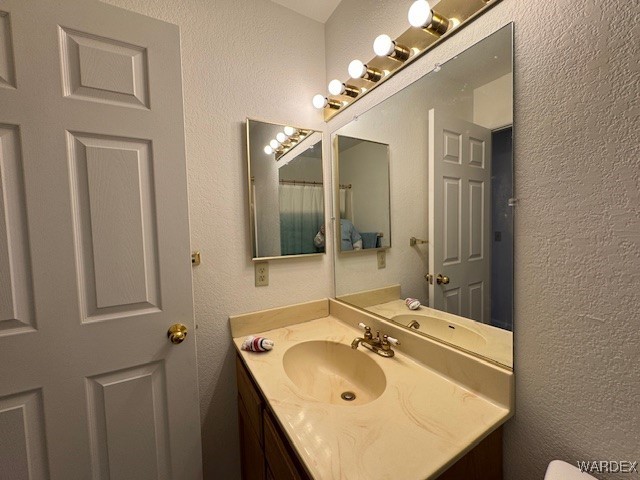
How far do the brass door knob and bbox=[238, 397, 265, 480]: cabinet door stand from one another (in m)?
0.43

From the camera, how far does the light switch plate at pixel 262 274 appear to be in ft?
4.28

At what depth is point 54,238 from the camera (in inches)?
30.6

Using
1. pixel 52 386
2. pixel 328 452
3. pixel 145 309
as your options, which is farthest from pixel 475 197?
pixel 52 386

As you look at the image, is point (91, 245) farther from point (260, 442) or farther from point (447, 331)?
point (447, 331)

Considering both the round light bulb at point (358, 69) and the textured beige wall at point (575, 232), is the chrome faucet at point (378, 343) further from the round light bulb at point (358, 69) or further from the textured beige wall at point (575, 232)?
the round light bulb at point (358, 69)

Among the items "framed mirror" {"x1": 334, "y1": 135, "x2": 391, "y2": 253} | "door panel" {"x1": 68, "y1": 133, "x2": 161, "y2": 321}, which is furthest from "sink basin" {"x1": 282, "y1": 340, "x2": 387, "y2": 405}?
"door panel" {"x1": 68, "y1": 133, "x2": 161, "y2": 321}

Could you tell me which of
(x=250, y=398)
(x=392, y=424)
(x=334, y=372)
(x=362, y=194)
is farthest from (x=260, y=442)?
(x=362, y=194)

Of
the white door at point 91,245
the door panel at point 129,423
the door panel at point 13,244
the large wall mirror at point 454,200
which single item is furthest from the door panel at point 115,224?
the large wall mirror at point 454,200

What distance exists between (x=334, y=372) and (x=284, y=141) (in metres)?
1.11

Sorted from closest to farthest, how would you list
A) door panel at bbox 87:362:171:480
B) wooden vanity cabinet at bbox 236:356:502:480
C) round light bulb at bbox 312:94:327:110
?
wooden vanity cabinet at bbox 236:356:502:480
door panel at bbox 87:362:171:480
round light bulb at bbox 312:94:327:110

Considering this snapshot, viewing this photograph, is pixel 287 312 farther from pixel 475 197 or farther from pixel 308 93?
pixel 308 93

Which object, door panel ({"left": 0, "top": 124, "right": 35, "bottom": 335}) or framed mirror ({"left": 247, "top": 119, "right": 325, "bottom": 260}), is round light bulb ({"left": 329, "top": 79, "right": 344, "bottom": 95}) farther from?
door panel ({"left": 0, "top": 124, "right": 35, "bottom": 335})

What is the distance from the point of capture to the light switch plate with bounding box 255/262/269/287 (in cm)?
130

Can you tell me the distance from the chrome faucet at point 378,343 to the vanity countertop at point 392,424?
7 cm
